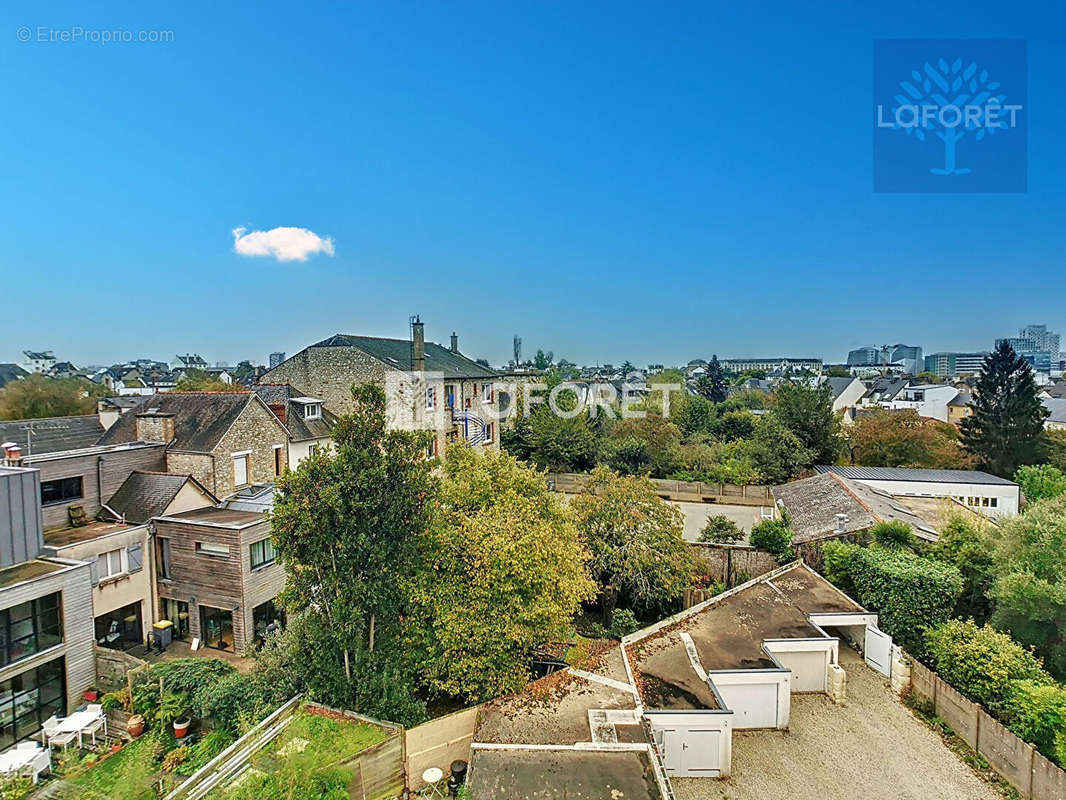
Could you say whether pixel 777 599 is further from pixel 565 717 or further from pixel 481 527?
pixel 481 527

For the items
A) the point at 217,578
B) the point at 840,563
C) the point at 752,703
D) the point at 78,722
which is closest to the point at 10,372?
the point at 217,578

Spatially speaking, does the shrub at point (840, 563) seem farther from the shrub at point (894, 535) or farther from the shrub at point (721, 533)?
the shrub at point (721, 533)

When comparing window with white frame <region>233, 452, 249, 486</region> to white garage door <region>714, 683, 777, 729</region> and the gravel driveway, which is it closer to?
the gravel driveway

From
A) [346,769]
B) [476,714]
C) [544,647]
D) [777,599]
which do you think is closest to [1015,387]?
[777,599]

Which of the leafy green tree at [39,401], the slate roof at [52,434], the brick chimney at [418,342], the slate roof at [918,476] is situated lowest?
the slate roof at [918,476]

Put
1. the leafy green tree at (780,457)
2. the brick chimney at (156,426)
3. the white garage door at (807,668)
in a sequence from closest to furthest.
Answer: the white garage door at (807,668), the brick chimney at (156,426), the leafy green tree at (780,457)

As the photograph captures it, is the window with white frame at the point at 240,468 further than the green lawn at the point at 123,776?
Yes

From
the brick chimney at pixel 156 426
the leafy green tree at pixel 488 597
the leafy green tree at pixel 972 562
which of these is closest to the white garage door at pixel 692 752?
the leafy green tree at pixel 488 597
